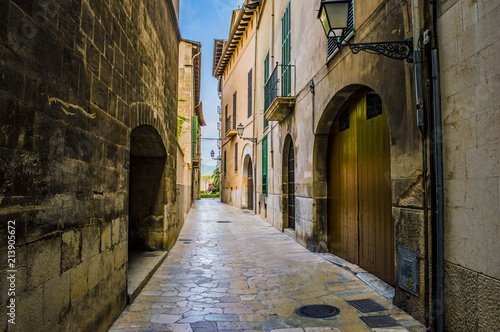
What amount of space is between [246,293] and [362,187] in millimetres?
2516

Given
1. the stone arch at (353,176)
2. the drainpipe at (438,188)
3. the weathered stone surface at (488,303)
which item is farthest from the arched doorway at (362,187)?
the weathered stone surface at (488,303)

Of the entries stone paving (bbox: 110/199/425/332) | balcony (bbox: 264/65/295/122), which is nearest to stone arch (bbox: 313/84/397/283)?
stone paving (bbox: 110/199/425/332)

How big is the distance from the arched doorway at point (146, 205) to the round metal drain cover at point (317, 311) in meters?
Result: 3.58

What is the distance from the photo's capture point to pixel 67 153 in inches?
102

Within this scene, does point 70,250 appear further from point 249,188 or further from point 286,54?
point 249,188

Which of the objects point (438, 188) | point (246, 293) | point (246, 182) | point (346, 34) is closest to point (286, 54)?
point (346, 34)

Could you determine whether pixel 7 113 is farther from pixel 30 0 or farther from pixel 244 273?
pixel 244 273

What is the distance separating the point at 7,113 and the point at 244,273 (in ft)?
14.5

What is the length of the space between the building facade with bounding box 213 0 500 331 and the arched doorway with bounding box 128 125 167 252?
3055mm

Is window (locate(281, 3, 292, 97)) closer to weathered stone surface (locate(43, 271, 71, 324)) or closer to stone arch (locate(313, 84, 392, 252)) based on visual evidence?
stone arch (locate(313, 84, 392, 252))

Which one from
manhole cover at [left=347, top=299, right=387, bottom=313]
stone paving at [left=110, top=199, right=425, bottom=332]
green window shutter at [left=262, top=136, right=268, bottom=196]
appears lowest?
stone paving at [left=110, top=199, right=425, bottom=332]

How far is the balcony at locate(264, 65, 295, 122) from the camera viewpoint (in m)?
9.15

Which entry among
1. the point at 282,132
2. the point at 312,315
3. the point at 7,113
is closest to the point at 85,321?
the point at 7,113

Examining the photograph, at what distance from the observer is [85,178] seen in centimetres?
296
